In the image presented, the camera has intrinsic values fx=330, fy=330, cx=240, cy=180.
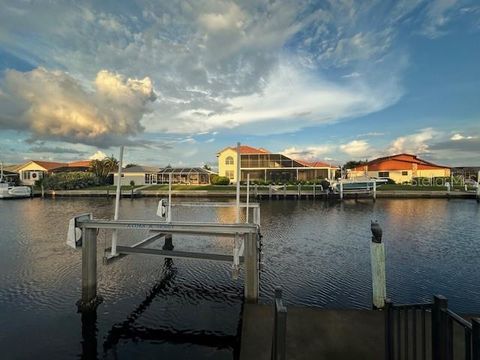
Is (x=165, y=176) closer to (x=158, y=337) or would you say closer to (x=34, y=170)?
(x=34, y=170)

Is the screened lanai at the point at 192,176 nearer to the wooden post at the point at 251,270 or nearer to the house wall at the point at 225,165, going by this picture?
the house wall at the point at 225,165

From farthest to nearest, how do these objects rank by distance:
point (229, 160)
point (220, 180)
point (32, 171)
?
1. point (32, 171)
2. point (229, 160)
3. point (220, 180)

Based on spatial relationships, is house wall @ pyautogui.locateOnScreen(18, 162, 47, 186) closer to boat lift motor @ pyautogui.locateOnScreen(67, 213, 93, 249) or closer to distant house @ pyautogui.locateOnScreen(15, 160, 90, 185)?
distant house @ pyautogui.locateOnScreen(15, 160, 90, 185)

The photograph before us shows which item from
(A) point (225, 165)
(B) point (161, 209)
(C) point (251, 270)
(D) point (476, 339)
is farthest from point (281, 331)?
(A) point (225, 165)

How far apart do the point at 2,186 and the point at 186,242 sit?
152 ft

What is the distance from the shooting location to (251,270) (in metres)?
7.27

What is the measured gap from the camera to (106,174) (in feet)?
214

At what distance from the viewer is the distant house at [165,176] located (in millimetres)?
59094

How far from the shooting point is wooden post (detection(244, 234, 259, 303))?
7234mm

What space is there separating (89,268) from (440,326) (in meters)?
7.33

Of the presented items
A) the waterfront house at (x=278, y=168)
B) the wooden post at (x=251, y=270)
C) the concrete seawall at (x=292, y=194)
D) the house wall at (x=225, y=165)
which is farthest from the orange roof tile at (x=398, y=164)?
the wooden post at (x=251, y=270)

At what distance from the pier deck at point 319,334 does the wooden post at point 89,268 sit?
4.11 m

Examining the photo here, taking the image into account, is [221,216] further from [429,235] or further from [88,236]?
[88,236]

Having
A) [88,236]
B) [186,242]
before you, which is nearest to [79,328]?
[88,236]
